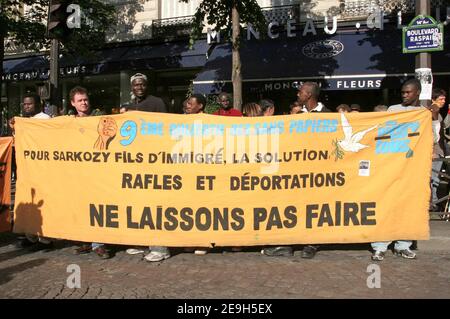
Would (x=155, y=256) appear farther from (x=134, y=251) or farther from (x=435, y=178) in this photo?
(x=435, y=178)

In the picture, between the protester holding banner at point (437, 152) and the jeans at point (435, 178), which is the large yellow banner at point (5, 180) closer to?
the protester holding banner at point (437, 152)

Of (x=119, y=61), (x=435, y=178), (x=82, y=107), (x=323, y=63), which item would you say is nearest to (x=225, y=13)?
(x=323, y=63)

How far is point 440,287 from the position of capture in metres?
4.29

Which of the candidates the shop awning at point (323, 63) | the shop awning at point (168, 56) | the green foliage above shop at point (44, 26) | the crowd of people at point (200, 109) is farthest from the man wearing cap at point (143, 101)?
the shop awning at point (168, 56)

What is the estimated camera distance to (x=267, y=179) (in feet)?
16.9

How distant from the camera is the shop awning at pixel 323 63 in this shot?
1107 cm

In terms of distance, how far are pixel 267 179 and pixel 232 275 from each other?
1.04 metres

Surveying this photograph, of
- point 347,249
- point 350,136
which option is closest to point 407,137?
point 350,136

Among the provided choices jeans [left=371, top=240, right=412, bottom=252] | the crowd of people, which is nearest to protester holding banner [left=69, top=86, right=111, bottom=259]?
the crowd of people

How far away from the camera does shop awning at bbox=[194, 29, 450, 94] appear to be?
36.3ft

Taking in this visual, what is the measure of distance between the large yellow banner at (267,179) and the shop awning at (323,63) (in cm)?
633

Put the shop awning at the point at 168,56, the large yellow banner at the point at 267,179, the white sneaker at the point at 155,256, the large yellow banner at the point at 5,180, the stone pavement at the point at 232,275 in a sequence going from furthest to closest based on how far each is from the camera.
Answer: the shop awning at the point at 168,56
the large yellow banner at the point at 5,180
the white sneaker at the point at 155,256
the large yellow banner at the point at 267,179
the stone pavement at the point at 232,275

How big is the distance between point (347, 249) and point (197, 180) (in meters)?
1.87

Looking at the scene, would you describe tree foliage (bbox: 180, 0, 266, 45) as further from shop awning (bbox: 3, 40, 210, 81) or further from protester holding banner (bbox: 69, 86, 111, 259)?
protester holding banner (bbox: 69, 86, 111, 259)
